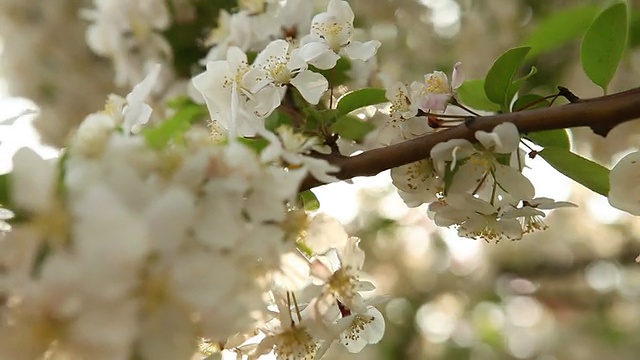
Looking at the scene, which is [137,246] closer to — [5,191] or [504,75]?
[5,191]

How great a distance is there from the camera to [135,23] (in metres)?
0.80

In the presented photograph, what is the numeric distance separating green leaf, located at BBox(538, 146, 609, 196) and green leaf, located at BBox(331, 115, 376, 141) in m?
0.10

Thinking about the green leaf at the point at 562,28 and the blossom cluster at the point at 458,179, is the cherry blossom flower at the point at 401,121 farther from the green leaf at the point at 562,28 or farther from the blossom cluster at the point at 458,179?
the green leaf at the point at 562,28

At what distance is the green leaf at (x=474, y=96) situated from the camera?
1.53 feet

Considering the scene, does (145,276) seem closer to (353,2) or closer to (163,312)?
(163,312)

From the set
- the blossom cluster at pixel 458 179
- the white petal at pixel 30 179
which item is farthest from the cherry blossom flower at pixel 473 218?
the white petal at pixel 30 179

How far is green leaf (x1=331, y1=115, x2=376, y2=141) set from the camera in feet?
1.38

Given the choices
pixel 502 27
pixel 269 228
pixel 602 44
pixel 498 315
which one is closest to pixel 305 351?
pixel 269 228

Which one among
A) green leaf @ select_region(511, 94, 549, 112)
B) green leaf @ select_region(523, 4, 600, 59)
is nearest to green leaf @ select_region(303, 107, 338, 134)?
green leaf @ select_region(511, 94, 549, 112)

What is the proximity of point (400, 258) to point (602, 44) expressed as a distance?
1.48m

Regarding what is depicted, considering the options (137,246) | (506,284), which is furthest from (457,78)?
(506,284)

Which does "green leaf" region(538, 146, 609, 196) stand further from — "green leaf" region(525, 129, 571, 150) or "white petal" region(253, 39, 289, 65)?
"white petal" region(253, 39, 289, 65)

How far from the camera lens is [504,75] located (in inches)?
17.1

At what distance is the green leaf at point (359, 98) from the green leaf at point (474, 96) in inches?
2.0
